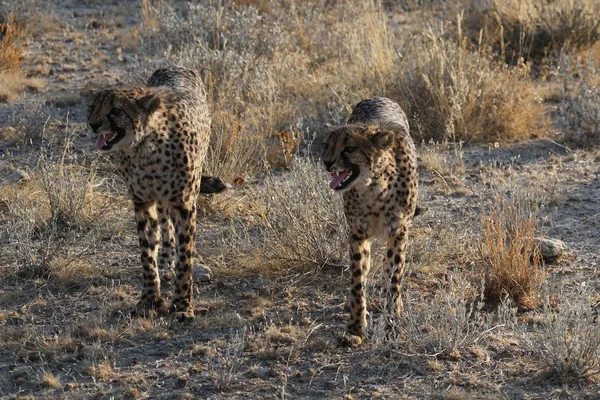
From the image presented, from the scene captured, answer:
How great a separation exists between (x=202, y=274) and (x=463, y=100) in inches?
126

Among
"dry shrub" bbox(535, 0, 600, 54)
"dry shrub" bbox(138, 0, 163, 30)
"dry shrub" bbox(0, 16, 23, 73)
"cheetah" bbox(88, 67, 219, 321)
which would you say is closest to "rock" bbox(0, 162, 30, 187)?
"cheetah" bbox(88, 67, 219, 321)

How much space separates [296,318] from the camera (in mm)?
5949

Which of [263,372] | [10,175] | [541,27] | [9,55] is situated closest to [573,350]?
[263,372]

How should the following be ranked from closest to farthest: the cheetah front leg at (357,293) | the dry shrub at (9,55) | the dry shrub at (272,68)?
the cheetah front leg at (357,293) → the dry shrub at (272,68) → the dry shrub at (9,55)

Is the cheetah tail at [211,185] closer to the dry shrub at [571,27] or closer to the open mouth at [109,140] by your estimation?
the open mouth at [109,140]

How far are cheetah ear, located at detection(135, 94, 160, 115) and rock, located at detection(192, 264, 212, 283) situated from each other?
127 cm

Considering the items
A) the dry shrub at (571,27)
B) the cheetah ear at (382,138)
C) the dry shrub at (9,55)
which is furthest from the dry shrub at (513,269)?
the dry shrub at (9,55)

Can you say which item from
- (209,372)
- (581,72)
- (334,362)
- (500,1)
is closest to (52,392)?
(209,372)

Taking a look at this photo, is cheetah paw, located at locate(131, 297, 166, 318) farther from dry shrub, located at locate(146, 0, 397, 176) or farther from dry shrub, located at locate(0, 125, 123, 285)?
dry shrub, located at locate(146, 0, 397, 176)

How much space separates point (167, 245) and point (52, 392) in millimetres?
1641

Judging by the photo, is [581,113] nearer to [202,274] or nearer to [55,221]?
[202,274]

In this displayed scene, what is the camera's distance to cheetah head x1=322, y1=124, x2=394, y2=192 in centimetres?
511

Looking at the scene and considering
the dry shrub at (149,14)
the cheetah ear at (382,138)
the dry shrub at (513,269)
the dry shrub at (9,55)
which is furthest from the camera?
the dry shrub at (149,14)

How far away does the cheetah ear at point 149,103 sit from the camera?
546cm
